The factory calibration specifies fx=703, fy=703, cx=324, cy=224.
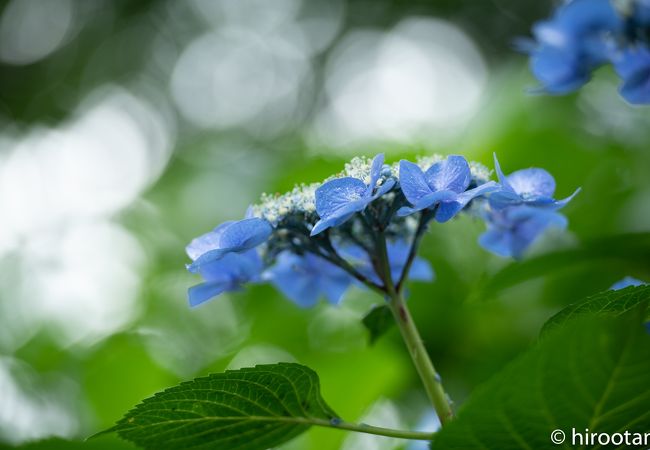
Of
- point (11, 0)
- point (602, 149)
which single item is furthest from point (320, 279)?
point (11, 0)

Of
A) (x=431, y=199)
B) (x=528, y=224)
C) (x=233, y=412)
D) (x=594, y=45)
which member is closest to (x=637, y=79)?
(x=594, y=45)

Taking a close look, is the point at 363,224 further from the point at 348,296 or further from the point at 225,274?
the point at 348,296

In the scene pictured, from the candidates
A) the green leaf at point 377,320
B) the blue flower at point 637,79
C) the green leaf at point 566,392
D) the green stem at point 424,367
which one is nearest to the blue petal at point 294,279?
the green leaf at point 377,320

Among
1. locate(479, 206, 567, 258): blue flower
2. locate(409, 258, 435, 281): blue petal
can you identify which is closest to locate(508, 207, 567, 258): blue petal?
locate(479, 206, 567, 258): blue flower

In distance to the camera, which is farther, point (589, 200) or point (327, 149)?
point (327, 149)

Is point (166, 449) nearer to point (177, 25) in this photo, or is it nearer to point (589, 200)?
point (589, 200)

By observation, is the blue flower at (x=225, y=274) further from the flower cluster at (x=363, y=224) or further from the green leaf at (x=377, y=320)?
the green leaf at (x=377, y=320)
